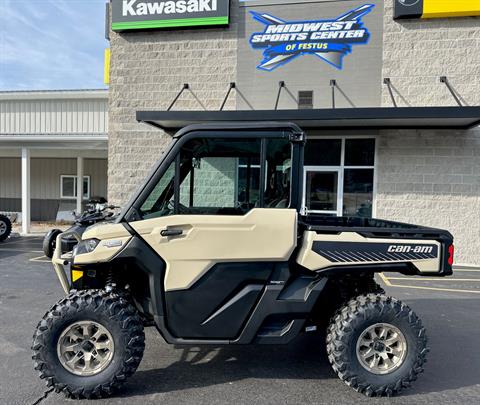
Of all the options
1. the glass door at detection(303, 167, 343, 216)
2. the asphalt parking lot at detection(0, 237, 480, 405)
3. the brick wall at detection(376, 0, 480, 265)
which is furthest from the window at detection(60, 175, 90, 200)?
the brick wall at detection(376, 0, 480, 265)

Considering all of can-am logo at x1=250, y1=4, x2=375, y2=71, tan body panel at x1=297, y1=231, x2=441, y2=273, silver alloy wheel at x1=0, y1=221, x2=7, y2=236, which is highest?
can-am logo at x1=250, y1=4, x2=375, y2=71

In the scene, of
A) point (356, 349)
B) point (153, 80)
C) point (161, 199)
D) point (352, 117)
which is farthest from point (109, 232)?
point (153, 80)

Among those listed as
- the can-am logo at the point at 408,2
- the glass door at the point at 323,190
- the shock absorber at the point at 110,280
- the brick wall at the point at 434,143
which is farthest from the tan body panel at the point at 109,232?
the can-am logo at the point at 408,2

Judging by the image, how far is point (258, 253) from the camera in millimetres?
3035

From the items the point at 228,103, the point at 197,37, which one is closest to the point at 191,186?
the point at 228,103

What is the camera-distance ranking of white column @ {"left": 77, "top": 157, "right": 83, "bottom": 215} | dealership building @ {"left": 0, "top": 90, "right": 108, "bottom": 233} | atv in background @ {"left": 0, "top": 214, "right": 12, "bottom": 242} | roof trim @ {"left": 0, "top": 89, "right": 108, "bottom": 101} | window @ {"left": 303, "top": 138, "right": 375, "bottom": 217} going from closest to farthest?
window @ {"left": 303, "top": 138, "right": 375, "bottom": 217}, atv in background @ {"left": 0, "top": 214, "right": 12, "bottom": 242}, dealership building @ {"left": 0, "top": 90, "right": 108, "bottom": 233}, roof trim @ {"left": 0, "top": 89, "right": 108, "bottom": 101}, white column @ {"left": 77, "top": 157, "right": 83, "bottom": 215}

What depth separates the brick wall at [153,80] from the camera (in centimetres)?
Answer: 1039

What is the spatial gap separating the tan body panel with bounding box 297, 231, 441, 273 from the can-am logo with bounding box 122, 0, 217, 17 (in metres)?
9.30

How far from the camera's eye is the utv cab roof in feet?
26.4

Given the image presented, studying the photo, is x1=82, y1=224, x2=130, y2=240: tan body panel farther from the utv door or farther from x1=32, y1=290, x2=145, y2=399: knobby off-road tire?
x1=32, y1=290, x2=145, y2=399: knobby off-road tire

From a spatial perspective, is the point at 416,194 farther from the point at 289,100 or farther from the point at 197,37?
the point at 197,37

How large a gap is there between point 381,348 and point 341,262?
0.89 metres

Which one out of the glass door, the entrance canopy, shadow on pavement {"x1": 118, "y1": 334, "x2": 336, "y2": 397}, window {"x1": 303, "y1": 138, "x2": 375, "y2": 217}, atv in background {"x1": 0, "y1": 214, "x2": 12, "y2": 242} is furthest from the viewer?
atv in background {"x1": 0, "y1": 214, "x2": 12, "y2": 242}

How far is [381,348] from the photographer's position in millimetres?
3168
